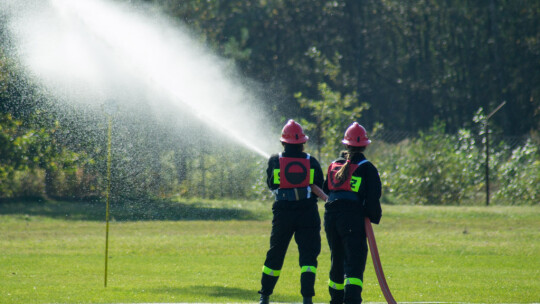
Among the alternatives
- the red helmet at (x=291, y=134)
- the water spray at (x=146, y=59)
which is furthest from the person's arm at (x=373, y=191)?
the water spray at (x=146, y=59)

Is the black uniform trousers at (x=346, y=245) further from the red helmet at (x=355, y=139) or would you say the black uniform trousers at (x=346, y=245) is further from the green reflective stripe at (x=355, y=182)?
the red helmet at (x=355, y=139)

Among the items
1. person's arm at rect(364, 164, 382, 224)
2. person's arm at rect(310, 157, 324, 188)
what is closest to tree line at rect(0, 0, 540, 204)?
person's arm at rect(310, 157, 324, 188)

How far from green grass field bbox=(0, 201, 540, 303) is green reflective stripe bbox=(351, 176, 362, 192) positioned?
202cm

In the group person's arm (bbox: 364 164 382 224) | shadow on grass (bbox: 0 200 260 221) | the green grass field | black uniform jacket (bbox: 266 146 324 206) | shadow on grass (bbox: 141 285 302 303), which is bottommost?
shadow on grass (bbox: 141 285 302 303)

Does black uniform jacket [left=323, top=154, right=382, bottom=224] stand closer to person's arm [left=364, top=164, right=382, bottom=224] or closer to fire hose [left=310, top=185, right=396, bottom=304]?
person's arm [left=364, top=164, right=382, bottom=224]

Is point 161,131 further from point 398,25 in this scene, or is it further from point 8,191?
point 398,25

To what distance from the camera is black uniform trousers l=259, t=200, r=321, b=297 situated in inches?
308

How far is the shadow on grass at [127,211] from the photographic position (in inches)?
758

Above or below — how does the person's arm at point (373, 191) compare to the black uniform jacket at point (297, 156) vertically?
below

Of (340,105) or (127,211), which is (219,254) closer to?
(127,211)

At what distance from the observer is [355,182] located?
7293 millimetres

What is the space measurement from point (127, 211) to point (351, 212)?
13933 mm

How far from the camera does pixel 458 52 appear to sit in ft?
140

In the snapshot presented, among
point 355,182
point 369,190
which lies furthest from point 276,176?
point 369,190
